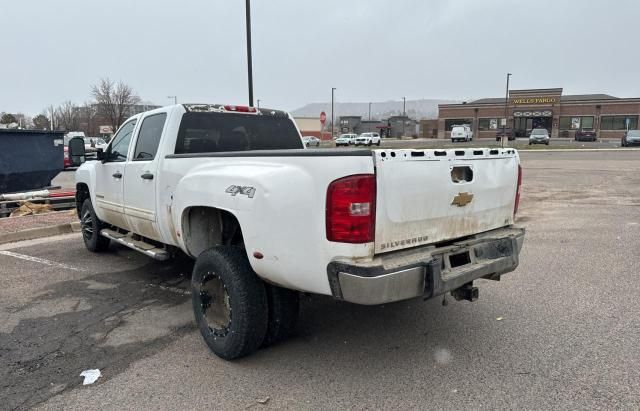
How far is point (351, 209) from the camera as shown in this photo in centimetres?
291

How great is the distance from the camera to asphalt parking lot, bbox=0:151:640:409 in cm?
314

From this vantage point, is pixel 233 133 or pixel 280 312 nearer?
pixel 280 312

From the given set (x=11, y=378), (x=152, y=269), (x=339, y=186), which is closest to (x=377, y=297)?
(x=339, y=186)

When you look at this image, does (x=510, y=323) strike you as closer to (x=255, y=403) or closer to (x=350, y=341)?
(x=350, y=341)

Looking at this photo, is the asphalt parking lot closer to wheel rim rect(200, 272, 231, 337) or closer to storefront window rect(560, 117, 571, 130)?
wheel rim rect(200, 272, 231, 337)

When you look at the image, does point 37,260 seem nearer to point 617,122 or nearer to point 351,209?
point 351,209

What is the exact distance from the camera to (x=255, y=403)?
3080 millimetres

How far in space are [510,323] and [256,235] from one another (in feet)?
8.02

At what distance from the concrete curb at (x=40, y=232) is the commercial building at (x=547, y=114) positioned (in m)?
67.2

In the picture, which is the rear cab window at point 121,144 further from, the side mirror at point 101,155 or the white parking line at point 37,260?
the white parking line at point 37,260

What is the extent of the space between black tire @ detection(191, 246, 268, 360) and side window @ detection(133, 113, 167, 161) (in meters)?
1.68

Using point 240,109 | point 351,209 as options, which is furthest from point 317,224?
point 240,109

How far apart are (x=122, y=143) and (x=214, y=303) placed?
2.93 metres

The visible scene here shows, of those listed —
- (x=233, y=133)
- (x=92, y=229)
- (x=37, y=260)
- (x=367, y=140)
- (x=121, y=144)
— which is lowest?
(x=37, y=260)
